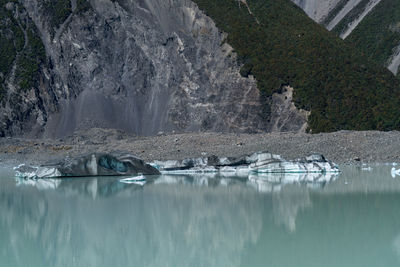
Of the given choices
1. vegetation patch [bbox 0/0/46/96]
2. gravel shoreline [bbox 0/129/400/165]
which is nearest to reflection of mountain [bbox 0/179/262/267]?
gravel shoreline [bbox 0/129/400/165]

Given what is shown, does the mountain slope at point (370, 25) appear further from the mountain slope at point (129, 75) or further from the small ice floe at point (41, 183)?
the small ice floe at point (41, 183)

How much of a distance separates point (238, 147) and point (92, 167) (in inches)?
429

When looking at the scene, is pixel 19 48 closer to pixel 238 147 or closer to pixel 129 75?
pixel 129 75

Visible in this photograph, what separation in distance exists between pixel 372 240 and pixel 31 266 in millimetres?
5660

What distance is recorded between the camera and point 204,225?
13.0 meters

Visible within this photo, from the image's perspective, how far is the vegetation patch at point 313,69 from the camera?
147 ft

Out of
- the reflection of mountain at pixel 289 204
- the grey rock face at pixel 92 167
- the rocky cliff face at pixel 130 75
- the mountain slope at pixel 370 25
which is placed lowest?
the reflection of mountain at pixel 289 204

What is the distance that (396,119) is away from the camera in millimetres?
43594

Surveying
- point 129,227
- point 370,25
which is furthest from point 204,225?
point 370,25

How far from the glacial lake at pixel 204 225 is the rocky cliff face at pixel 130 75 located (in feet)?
90.1

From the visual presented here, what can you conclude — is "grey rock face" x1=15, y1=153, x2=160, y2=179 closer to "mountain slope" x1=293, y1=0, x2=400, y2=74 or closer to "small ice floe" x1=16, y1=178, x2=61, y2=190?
"small ice floe" x1=16, y1=178, x2=61, y2=190

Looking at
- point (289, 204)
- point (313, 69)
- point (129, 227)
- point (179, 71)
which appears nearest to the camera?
point (129, 227)

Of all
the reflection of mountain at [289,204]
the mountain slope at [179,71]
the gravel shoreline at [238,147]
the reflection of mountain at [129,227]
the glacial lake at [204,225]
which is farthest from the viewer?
the mountain slope at [179,71]

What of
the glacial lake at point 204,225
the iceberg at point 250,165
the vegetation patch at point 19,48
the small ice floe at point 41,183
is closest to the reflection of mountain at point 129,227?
the glacial lake at point 204,225
